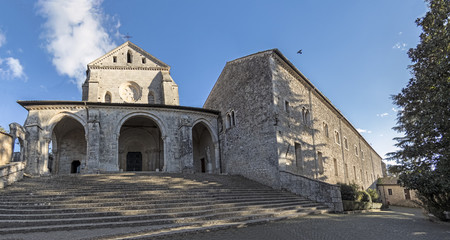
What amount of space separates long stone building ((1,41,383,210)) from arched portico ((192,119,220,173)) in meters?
0.08

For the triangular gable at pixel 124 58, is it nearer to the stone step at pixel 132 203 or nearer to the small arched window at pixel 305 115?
the small arched window at pixel 305 115

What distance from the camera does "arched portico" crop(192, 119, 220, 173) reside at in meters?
20.5

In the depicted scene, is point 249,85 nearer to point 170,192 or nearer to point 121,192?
point 170,192

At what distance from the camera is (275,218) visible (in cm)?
949

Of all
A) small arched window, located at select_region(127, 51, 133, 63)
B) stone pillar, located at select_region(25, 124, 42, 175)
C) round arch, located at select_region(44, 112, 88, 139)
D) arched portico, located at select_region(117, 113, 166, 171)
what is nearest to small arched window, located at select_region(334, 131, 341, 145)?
arched portico, located at select_region(117, 113, 166, 171)

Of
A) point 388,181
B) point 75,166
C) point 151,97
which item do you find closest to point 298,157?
point 151,97

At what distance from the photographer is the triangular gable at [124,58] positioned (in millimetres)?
23755

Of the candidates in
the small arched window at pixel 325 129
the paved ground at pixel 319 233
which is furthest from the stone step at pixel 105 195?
the small arched window at pixel 325 129

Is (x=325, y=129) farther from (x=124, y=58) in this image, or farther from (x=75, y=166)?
(x=75, y=166)

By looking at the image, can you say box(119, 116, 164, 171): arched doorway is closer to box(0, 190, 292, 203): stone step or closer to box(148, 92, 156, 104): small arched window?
box(148, 92, 156, 104): small arched window

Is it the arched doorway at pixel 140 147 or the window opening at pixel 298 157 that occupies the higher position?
the arched doorway at pixel 140 147

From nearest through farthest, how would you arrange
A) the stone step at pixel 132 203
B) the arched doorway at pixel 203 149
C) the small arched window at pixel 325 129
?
1. the stone step at pixel 132 203
2. the arched doorway at pixel 203 149
3. the small arched window at pixel 325 129

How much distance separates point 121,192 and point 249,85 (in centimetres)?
1118

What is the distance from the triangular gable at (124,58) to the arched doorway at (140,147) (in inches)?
241
